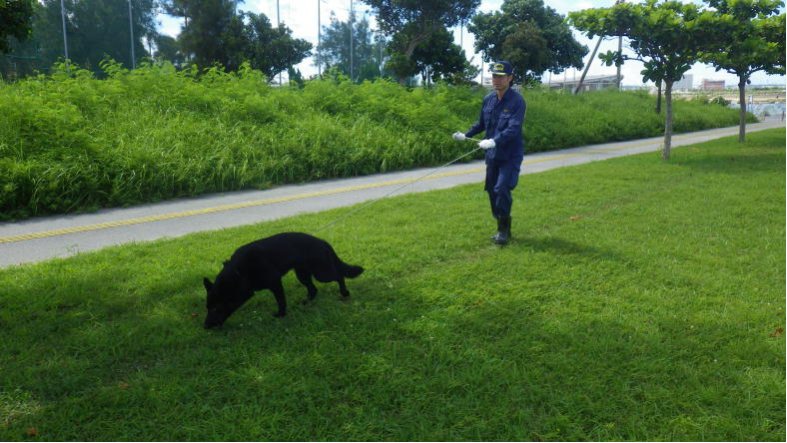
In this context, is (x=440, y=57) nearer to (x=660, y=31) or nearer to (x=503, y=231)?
(x=660, y=31)

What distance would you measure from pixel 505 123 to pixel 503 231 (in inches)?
47.1

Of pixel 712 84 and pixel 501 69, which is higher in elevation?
pixel 712 84

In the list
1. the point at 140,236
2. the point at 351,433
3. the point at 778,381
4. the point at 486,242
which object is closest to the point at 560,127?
the point at 486,242

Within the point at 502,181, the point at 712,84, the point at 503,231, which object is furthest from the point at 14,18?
the point at 712,84

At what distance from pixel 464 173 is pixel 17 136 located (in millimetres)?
8214

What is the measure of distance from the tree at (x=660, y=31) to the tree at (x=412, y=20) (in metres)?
12.5

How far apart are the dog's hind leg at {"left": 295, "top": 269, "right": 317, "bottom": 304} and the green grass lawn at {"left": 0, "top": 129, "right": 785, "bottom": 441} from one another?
0.10 meters

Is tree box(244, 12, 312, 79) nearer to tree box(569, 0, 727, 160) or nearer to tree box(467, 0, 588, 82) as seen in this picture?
tree box(467, 0, 588, 82)

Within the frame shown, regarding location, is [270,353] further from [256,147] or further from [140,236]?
[256,147]

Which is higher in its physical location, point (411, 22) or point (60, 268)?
point (411, 22)

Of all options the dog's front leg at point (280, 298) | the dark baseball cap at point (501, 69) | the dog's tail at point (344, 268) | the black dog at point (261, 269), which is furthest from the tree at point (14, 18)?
the dark baseball cap at point (501, 69)

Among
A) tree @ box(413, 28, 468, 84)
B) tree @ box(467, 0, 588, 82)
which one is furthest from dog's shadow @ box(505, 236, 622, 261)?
tree @ box(467, 0, 588, 82)

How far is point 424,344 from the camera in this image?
12.4ft

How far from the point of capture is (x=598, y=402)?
3094 millimetres
